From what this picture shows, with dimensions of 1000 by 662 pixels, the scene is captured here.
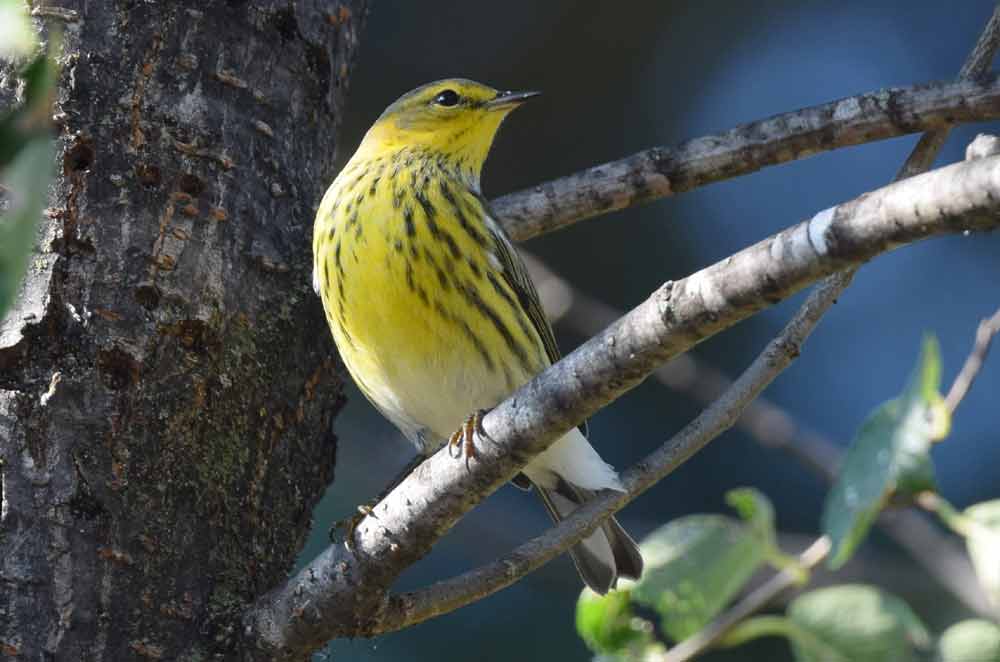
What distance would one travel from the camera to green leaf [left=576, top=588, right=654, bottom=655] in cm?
263

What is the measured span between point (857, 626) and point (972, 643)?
0.64 ft

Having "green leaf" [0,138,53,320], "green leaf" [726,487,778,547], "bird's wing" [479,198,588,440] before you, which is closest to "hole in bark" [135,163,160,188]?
"bird's wing" [479,198,588,440]

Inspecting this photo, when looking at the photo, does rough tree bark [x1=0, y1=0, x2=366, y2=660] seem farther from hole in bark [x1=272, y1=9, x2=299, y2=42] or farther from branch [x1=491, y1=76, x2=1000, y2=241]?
branch [x1=491, y1=76, x2=1000, y2=241]

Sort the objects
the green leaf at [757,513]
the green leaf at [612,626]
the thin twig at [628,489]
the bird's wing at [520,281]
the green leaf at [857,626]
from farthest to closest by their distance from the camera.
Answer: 1. the bird's wing at [520,281]
2. the thin twig at [628,489]
3. the green leaf at [612,626]
4. the green leaf at [757,513]
5. the green leaf at [857,626]

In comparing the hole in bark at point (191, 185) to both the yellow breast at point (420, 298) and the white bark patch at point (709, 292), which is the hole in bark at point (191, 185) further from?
the white bark patch at point (709, 292)

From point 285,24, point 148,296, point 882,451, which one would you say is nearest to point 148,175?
point 148,296

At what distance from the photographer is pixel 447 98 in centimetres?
484

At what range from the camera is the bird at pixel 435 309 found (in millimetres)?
3754

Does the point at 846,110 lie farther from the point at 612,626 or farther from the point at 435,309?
the point at 612,626

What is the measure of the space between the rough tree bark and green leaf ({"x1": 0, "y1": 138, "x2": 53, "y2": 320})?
74.8 inches

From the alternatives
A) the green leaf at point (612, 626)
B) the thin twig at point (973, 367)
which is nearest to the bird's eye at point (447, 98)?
the green leaf at point (612, 626)

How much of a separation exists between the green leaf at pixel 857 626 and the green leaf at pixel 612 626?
451 mm

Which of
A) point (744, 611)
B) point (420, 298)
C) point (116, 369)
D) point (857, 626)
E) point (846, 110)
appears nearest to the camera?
point (857, 626)

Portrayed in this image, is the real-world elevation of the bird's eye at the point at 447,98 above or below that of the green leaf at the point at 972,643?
above
